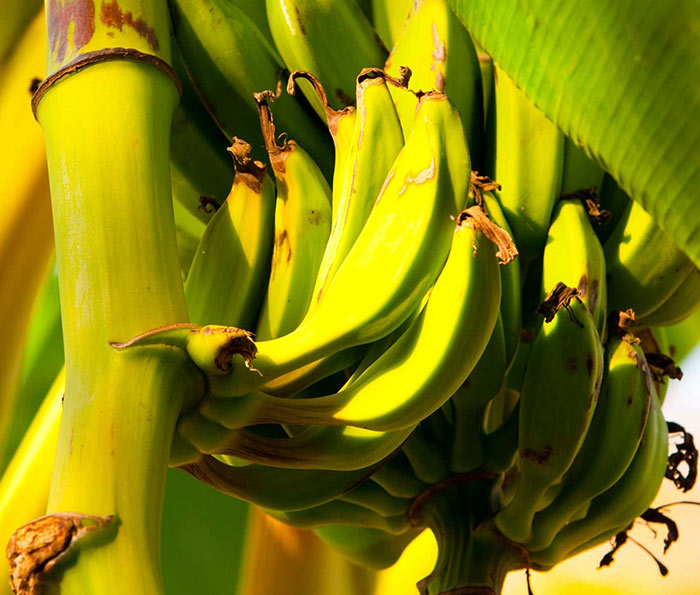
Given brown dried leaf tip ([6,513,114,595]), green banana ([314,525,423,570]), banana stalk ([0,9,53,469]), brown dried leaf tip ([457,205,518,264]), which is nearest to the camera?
brown dried leaf tip ([6,513,114,595])

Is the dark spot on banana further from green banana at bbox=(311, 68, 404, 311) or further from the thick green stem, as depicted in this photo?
green banana at bbox=(311, 68, 404, 311)

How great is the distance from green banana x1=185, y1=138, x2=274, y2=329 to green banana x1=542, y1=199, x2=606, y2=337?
0.74ft

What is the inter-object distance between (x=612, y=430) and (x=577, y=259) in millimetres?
135

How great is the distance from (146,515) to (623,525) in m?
0.48

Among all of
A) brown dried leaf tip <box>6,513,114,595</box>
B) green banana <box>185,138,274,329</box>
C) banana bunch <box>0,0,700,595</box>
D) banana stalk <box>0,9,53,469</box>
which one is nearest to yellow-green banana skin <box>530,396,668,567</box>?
banana bunch <box>0,0,700,595</box>

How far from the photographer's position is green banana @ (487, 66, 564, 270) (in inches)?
28.8

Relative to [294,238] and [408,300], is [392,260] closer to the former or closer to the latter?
[408,300]

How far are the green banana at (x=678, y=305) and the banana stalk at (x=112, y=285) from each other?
0.46 meters

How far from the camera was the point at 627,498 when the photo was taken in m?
0.74

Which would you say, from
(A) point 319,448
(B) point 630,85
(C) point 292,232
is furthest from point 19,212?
→ (B) point 630,85

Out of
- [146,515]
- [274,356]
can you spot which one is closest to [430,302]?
[274,356]

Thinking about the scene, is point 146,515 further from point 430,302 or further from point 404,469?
point 404,469

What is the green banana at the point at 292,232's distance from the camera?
24.5 inches

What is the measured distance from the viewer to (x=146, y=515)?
1.46 feet
